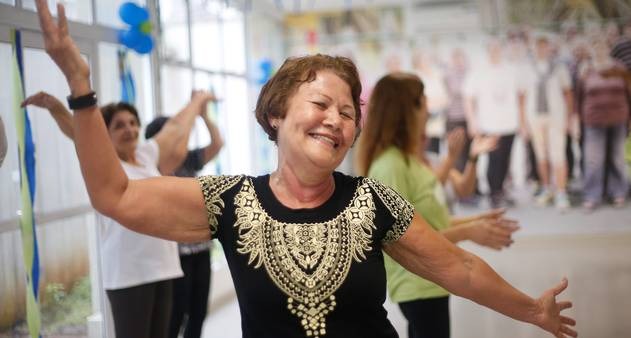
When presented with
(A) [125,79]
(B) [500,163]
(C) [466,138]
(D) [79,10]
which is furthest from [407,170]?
(B) [500,163]

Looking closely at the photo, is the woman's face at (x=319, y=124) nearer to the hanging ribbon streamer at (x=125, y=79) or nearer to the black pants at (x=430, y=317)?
the black pants at (x=430, y=317)

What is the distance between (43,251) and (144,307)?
1.37 ft

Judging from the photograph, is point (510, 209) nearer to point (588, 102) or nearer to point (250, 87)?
point (588, 102)

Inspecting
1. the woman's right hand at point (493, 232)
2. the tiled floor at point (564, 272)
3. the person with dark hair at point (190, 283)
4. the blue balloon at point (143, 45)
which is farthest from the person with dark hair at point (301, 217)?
the tiled floor at point (564, 272)

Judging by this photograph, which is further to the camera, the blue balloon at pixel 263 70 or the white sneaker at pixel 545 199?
the white sneaker at pixel 545 199

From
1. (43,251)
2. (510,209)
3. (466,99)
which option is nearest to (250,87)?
(466,99)

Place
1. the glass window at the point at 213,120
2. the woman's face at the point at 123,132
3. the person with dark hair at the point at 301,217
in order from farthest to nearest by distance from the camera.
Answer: the glass window at the point at 213,120
the woman's face at the point at 123,132
the person with dark hair at the point at 301,217

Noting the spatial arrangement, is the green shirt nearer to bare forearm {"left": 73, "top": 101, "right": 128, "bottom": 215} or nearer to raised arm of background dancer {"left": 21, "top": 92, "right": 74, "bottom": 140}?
raised arm of background dancer {"left": 21, "top": 92, "right": 74, "bottom": 140}

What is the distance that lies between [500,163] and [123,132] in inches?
206

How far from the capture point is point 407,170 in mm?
2297

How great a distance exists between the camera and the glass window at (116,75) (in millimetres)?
3199

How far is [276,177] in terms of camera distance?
143 cm

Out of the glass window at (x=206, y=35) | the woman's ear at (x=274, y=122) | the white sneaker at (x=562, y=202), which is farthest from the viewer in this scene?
the white sneaker at (x=562, y=202)

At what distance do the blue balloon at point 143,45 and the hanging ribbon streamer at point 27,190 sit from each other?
1060 mm
